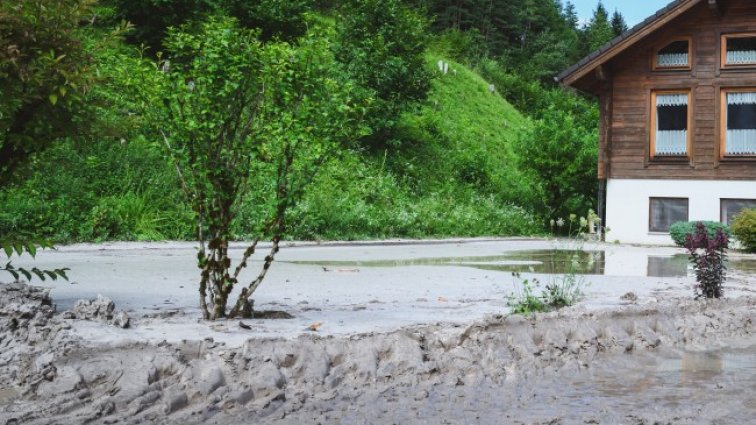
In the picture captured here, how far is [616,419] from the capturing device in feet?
18.0

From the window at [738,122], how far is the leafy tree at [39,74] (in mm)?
24450

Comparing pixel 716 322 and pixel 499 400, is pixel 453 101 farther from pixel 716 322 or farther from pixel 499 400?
pixel 499 400

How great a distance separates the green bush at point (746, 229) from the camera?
2397cm

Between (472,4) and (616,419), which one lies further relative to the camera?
(472,4)

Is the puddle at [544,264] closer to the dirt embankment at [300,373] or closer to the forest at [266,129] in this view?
the forest at [266,129]

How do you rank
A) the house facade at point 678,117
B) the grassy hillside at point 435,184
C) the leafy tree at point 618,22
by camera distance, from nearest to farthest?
the grassy hillside at point 435,184, the house facade at point 678,117, the leafy tree at point 618,22

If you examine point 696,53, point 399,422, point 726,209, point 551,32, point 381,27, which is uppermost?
point 551,32

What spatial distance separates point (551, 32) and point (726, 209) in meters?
68.2

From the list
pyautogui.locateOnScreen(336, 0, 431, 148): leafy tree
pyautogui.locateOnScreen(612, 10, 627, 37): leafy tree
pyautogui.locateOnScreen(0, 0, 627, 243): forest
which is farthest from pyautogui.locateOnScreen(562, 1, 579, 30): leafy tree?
pyautogui.locateOnScreen(336, 0, 431, 148): leafy tree

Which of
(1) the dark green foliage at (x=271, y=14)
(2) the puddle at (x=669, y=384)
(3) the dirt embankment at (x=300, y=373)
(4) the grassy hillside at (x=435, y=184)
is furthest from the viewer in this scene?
(1) the dark green foliage at (x=271, y=14)

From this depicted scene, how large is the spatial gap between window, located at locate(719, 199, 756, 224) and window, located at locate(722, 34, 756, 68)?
4.34 meters

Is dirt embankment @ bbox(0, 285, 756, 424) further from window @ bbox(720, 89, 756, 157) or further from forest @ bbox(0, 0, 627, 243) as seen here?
window @ bbox(720, 89, 756, 157)

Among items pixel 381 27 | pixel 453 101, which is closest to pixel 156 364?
pixel 381 27

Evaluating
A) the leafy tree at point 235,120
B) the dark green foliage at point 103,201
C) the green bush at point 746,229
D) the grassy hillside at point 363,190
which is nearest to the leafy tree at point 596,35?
the grassy hillside at point 363,190
